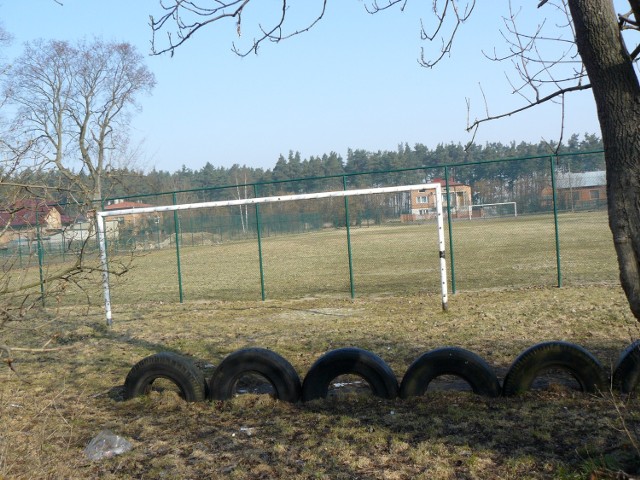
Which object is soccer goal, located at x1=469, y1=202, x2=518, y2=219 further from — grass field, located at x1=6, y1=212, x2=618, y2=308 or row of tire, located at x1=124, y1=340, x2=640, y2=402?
row of tire, located at x1=124, y1=340, x2=640, y2=402

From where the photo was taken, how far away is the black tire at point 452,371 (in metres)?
6.05

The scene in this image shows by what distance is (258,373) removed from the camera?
655 cm

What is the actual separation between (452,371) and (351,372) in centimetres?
93

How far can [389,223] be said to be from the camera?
1092 inches

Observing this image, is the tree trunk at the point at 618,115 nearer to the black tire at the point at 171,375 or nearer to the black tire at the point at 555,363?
the black tire at the point at 555,363

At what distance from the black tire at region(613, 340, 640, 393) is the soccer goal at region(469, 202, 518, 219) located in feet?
69.8

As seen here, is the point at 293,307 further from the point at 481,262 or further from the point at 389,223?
the point at 389,223

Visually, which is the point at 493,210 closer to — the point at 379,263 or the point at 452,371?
the point at 379,263

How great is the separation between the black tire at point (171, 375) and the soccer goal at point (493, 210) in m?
21.8

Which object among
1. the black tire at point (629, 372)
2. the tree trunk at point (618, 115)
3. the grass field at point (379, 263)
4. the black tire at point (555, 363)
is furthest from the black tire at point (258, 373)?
the tree trunk at point (618, 115)

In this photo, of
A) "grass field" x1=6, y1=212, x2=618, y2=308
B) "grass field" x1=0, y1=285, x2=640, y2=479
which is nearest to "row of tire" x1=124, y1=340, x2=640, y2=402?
"grass field" x1=0, y1=285, x2=640, y2=479

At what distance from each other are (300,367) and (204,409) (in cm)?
182

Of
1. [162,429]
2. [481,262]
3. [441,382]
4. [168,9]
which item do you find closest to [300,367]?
[441,382]

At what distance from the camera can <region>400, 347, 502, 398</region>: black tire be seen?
6.05 meters
